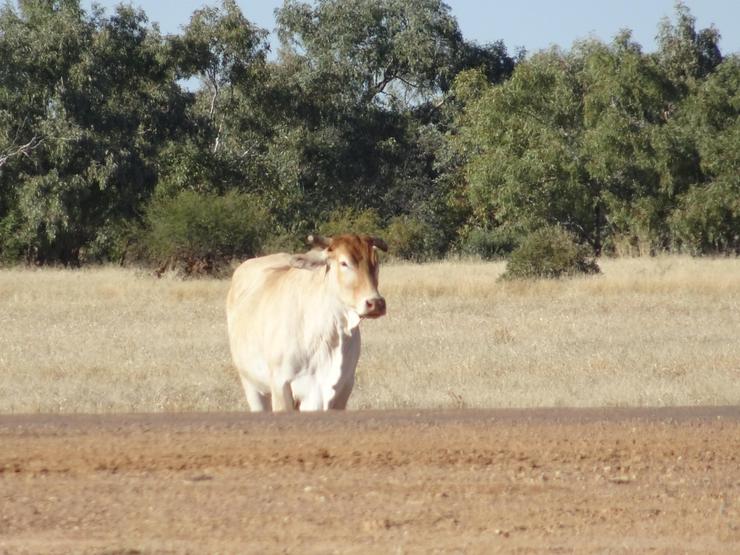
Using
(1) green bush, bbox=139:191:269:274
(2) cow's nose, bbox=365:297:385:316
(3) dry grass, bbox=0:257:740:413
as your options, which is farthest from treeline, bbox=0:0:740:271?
(2) cow's nose, bbox=365:297:385:316

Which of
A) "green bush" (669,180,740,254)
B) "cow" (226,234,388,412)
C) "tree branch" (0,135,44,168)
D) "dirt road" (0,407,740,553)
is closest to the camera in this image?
"dirt road" (0,407,740,553)

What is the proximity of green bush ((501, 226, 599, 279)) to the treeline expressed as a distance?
5.72m

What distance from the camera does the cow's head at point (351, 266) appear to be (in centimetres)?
907

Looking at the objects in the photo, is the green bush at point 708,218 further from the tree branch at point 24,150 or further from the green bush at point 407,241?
the tree branch at point 24,150

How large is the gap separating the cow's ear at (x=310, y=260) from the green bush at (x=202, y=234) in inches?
776

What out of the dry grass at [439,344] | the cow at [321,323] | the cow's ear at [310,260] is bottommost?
the dry grass at [439,344]

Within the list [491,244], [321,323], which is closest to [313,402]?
[321,323]

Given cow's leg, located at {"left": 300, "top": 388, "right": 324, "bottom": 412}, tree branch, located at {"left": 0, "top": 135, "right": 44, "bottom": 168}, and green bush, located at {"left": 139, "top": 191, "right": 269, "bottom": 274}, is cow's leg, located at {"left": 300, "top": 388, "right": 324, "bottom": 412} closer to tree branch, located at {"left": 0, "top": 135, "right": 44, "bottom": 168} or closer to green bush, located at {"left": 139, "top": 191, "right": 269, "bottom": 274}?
green bush, located at {"left": 139, "top": 191, "right": 269, "bottom": 274}

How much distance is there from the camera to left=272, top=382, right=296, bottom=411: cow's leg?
935 cm

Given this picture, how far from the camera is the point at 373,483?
6500 mm

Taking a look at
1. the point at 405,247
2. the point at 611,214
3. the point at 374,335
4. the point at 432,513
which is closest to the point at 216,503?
the point at 432,513

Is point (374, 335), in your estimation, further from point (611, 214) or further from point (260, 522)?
point (611, 214)

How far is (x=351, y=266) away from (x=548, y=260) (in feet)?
55.8

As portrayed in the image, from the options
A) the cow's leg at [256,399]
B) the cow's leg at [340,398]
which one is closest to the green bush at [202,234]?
the cow's leg at [256,399]
